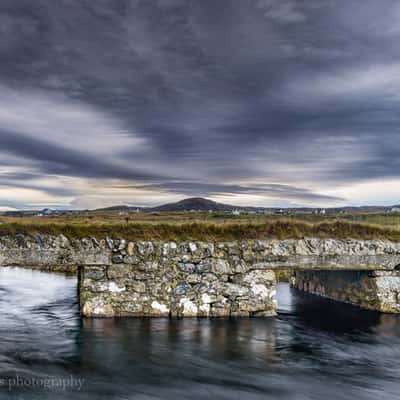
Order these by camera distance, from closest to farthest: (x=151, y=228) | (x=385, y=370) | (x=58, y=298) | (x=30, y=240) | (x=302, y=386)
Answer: (x=302, y=386) → (x=385, y=370) → (x=30, y=240) → (x=151, y=228) → (x=58, y=298)

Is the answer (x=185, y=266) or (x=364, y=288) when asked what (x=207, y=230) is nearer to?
(x=185, y=266)

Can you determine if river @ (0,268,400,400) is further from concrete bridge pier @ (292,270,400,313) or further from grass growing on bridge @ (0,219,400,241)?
grass growing on bridge @ (0,219,400,241)

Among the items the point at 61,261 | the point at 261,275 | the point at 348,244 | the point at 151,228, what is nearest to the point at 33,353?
the point at 61,261

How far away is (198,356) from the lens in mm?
10578

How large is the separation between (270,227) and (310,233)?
151 cm

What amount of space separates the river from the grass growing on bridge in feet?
9.63

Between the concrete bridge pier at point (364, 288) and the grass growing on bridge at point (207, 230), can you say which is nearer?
the grass growing on bridge at point (207, 230)

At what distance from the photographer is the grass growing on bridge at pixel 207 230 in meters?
13.7

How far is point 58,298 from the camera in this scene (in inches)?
681

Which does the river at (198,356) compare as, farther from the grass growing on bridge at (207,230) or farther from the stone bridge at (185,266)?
the grass growing on bridge at (207,230)

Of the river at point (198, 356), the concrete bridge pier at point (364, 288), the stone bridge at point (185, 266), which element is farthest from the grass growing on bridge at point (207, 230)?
the river at point (198, 356)

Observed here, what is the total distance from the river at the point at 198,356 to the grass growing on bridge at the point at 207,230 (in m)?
2.94

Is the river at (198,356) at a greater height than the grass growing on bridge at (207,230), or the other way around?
the grass growing on bridge at (207,230)

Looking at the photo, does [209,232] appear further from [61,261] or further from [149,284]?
[61,261]
